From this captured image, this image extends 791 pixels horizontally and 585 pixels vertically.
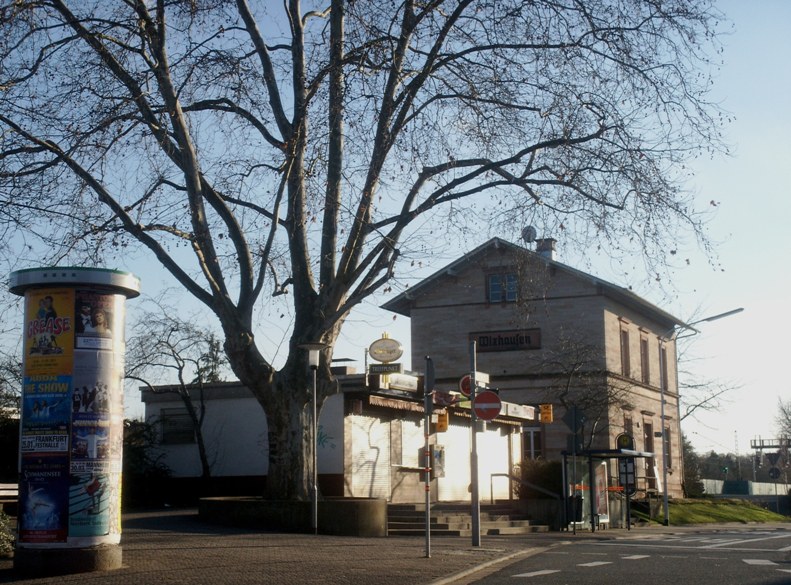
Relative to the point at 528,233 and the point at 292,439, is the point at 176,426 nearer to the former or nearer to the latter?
the point at 292,439

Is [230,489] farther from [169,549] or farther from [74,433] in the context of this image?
[74,433]

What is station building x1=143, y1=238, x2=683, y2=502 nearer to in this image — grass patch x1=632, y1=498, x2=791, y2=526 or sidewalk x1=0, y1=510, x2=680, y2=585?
grass patch x1=632, y1=498, x2=791, y2=526

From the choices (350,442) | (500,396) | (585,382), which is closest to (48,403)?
(350,442)

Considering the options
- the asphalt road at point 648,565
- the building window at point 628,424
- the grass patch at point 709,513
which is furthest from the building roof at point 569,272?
the asphalt road at point 648,565

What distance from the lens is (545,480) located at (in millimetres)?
29188

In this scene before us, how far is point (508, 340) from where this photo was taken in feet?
160

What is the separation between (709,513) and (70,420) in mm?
36936

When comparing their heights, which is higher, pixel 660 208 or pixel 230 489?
pixel 660 208

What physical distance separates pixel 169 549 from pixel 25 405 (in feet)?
12.6

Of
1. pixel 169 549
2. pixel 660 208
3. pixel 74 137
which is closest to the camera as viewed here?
pixel 169 549

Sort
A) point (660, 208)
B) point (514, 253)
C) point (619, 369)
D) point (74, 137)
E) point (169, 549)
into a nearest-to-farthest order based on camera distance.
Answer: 1. point (169, 549)
2. point (74, 137)
3. point (660, 208)
4. point (514, 253)
5. point (619, 369)

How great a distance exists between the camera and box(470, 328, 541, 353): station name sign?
4812 cm

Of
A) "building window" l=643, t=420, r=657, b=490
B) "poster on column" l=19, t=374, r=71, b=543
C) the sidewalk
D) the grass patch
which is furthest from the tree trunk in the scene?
"building window" l=643, t=420, r=657, b=490

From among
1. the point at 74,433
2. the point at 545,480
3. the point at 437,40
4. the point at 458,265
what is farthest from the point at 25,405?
the point at 458,265
